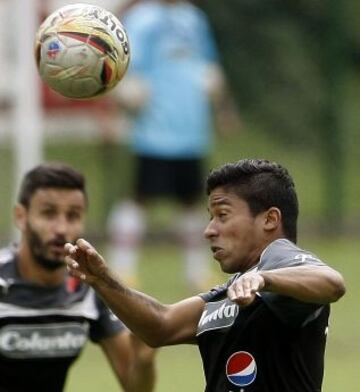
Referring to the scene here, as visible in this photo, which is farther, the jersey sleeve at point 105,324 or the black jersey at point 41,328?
the jersey sleeve at point 105,324

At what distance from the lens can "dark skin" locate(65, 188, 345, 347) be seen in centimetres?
585

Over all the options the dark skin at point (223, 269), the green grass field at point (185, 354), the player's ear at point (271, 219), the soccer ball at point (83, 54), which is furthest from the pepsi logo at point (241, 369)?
the green grass field at point (185, 354)

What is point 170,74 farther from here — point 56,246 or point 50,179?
Answer: point 56,246

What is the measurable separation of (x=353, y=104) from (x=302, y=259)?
45.2 ft

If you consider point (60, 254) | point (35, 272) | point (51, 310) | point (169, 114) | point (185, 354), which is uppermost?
point (169, 114)

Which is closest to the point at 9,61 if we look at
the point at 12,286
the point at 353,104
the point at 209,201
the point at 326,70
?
the point at 326,70

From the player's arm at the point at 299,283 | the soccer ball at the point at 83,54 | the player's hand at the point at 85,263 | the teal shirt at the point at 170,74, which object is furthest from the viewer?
the teal shirt at the point at 170,74

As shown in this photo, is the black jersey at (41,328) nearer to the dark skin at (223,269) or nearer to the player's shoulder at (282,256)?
the dark skin at (223,269)

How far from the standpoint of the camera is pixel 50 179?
817cm

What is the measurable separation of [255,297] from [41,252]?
2266 millimetres

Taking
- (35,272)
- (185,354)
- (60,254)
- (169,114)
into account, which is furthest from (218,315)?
(169,114)

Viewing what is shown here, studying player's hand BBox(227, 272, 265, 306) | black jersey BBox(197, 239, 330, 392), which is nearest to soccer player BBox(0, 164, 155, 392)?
black jersey BBox(197, 239, 330, 392)

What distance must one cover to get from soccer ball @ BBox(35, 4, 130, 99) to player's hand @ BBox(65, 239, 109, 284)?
128 cm

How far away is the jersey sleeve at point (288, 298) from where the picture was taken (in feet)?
19.5
